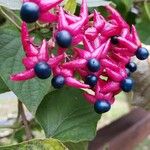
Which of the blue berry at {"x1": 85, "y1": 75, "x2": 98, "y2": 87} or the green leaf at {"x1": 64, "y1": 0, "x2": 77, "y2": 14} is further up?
the green leaf at {"x1": 64, "y1": 0, "x2": 77, "y2": 14}

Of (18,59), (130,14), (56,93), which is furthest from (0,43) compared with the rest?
(130,14)

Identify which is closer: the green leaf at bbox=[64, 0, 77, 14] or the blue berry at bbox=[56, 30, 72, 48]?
the blue berry at bbox=[56, 30, 72, 48]

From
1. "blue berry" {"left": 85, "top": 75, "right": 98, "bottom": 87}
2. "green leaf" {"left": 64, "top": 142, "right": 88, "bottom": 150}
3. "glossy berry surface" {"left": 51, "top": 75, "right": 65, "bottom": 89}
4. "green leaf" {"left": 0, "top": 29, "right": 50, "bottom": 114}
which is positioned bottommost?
"green leaf" {"left": 64, "top": 142, "right": 88, "bottom": 150}

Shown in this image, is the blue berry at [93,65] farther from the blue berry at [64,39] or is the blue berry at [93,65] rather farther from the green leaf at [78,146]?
the green leaf at [78,146]

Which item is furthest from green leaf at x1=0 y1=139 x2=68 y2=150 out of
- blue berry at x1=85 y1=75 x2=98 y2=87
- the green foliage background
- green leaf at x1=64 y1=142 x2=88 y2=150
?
green leaf at x1=64 y1=142 x2=88 y2=150

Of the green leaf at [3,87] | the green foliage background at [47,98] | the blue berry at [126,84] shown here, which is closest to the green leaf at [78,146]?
the green foliage background at [47,98]

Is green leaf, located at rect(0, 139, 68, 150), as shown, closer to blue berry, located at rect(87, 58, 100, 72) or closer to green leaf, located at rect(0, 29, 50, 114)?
green leaf, located at rect(0, 29, 50, 114)

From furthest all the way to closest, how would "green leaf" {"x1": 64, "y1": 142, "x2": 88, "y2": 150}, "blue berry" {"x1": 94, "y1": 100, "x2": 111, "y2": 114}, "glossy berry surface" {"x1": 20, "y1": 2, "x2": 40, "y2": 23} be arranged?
"green leaf" {"x1": 64, "y1": 142, "x2": 88, "y2": 150}, "blue berry" {"x1": 94, "y1": 100, "x2": 111, "y2": 114}, "glossy berry surface" {"x1": 20, "y1": 2, "x2": 40, "y2": 23}
